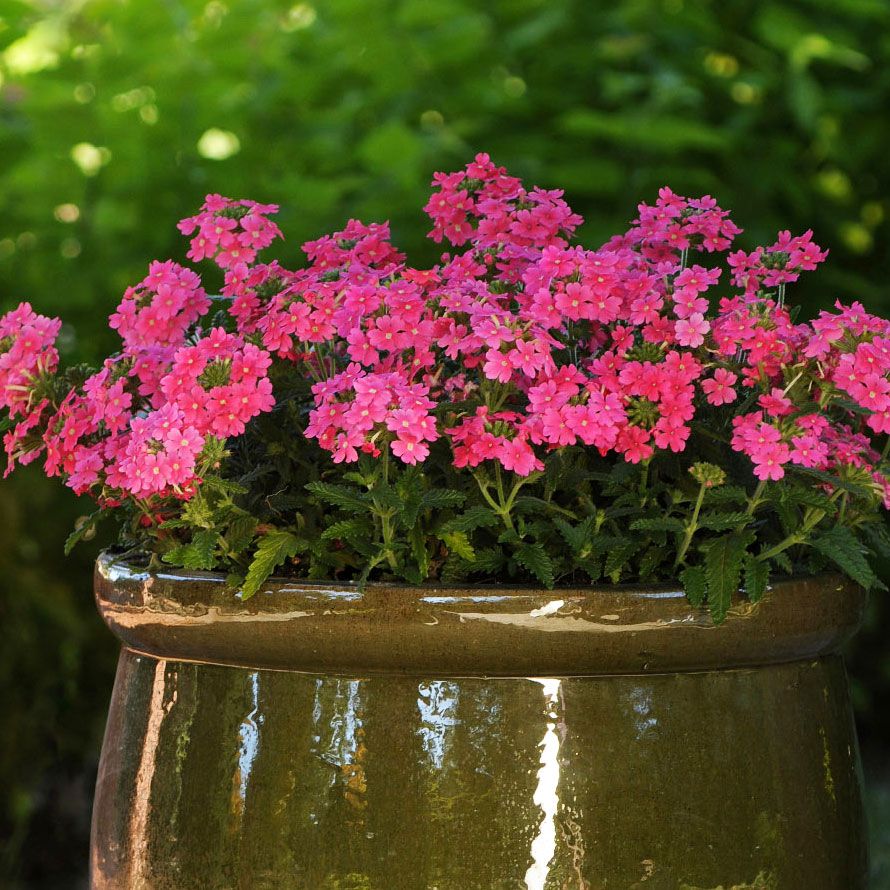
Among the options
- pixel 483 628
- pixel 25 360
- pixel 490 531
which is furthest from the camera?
pixel 25 360

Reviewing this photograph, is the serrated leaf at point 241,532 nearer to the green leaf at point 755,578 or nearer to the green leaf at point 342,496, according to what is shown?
the green leaf at point 342,496

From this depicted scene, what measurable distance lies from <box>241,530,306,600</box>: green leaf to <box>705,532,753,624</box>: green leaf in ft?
1.14

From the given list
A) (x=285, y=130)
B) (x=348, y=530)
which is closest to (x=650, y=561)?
(x=348, y=530)

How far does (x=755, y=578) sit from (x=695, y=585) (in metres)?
0.05

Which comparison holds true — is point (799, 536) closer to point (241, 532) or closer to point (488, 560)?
point (488, 560)

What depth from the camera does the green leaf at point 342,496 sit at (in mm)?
1137

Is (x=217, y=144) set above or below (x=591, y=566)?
below

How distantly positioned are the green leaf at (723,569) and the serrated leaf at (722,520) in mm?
12

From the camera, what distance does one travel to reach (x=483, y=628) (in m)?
1.09

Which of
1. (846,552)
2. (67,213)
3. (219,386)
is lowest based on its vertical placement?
(67,213)

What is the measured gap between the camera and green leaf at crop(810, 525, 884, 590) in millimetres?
1142

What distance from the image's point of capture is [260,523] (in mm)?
1219

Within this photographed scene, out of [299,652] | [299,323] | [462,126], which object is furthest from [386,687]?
[462,126]

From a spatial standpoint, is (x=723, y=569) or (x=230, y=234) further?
(x=230, y=234)
